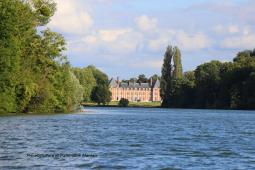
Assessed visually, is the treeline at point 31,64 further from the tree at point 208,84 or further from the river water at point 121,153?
the tree at point 208,84

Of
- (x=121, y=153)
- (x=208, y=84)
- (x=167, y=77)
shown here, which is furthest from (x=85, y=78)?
(x=121, y=153)

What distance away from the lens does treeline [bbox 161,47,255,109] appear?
492 feet

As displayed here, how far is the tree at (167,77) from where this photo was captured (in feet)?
606

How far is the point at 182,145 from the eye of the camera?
34781 mm

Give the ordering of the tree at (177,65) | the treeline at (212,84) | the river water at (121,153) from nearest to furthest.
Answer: the river water at (121,153) → the treeline at (212,84) → the tree at (177,65)

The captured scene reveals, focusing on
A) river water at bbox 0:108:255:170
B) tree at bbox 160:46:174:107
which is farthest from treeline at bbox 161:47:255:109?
river water at bbox 0:108:255:170

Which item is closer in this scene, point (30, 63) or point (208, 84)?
point (30, 63)

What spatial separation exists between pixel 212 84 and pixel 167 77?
22577mm

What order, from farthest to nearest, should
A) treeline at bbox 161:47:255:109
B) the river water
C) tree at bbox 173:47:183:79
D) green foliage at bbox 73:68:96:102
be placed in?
tree at bbox 173:47:183:79
green foliage at bbox 73:68:96:102
treeline at bbox 161:47:255:109
the river water

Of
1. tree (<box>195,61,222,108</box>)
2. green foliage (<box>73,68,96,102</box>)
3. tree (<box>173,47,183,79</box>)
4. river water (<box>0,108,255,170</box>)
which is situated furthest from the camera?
tree (<box>173,47,183,79</box>)

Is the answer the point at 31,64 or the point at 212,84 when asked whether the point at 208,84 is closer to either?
the point at 212,84

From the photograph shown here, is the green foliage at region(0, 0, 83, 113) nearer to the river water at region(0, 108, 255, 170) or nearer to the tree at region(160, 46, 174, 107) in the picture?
the river water at region(0, 108, 255, 170)

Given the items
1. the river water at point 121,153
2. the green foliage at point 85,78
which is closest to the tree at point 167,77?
the green foliage at point 85,78

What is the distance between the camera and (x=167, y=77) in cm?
18600
